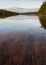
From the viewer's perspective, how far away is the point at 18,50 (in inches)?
489

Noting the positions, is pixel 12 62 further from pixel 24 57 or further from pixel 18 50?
pixel 18 50

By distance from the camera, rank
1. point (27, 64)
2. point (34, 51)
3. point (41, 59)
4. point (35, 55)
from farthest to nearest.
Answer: point (34, 51) → point (35, 55) → point (41, 59) → point (27, 64)

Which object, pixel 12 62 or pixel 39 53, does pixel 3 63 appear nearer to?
pixel 12 62

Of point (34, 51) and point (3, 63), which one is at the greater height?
point (3, 63)

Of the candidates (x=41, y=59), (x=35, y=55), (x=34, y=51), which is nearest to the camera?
(x=41, y=59)

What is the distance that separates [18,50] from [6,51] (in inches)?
38.6

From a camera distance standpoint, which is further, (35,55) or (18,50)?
(18,50)

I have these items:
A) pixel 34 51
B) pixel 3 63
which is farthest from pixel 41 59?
pixel 3 63

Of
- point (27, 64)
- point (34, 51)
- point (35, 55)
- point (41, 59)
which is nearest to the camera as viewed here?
point (27, 64)

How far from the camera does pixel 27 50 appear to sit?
482 inches

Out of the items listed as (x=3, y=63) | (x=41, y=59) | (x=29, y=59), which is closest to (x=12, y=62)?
(x=3, y=63)

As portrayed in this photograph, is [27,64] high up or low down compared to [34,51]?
up

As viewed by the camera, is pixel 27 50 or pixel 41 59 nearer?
pixel 41 59

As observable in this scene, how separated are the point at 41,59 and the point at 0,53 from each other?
3086mm
